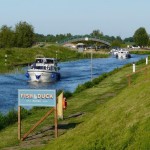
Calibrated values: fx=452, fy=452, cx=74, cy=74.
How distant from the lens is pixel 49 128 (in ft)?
60.6

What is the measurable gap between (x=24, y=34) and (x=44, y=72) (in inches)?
2597

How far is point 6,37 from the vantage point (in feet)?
404

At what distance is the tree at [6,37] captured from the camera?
122 m

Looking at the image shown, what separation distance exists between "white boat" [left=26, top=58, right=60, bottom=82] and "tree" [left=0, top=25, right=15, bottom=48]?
6015 cm

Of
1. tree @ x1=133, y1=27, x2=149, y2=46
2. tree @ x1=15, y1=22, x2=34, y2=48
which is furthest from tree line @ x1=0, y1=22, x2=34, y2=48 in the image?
tree @ x1=133, y1=27, x2=149, y2=46

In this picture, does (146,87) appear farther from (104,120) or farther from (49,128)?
(49,128)

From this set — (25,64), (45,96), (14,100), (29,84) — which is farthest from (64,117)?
(25,64)

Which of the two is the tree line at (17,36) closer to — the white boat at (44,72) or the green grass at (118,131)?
the white boat at (44,72)

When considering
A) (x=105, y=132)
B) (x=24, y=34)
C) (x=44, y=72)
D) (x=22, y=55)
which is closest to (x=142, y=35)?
(x=24, y=34)

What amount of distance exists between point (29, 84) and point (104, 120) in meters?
44.2

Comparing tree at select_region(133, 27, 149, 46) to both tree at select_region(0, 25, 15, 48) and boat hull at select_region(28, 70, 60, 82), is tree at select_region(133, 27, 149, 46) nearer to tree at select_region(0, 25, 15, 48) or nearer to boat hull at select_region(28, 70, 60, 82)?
tree at select_region(0, 25, 15, 48)

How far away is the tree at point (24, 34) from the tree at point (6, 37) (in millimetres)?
2339

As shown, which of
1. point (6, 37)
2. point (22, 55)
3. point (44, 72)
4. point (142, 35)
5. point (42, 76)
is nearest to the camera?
point (42, 76)

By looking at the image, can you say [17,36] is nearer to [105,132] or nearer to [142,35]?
[142,35]
